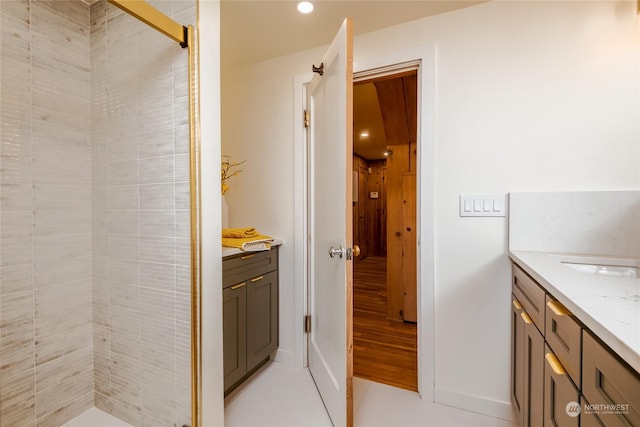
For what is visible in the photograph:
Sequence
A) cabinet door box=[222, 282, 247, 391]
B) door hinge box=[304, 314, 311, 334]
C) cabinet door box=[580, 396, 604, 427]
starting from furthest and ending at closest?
door hinge box=[304, 314, 311, 334] → cabinet door box=[222, 282, 247, 391] → cabinet door box=[580, 396, 604, 427]

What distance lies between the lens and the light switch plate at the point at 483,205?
4.87 feet

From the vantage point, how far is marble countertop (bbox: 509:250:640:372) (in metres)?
0.52

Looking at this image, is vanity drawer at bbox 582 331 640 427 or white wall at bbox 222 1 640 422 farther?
white wall at bbox 222 1 640 422

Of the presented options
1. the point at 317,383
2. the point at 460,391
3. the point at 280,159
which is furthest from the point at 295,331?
the point at 280,159

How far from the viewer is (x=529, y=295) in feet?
3.75

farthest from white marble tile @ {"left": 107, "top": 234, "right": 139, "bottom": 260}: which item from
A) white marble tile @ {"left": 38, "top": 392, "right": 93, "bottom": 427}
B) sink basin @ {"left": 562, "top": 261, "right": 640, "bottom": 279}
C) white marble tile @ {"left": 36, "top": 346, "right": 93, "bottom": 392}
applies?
sink basin @ {"left": 562, "top": 261, "right": 640, "bottom": 279}

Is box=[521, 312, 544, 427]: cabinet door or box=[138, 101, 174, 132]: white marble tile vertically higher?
box=[138, 101, 174, 132]: white marble tile

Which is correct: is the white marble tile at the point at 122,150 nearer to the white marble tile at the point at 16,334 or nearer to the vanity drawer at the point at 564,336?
the white marble tile at the point at 16,334

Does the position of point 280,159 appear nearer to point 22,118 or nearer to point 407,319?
point 22,118

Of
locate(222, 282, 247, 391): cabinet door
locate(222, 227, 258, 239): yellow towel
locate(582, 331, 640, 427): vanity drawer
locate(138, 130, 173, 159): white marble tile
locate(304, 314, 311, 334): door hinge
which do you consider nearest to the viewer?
locate(582, 331, 640, 427): vanity drawer

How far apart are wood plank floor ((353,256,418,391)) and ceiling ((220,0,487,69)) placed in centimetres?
228

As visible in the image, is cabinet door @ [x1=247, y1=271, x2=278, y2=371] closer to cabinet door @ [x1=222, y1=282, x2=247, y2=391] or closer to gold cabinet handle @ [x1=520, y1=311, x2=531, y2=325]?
cabinet door @ [x1=222, y1=282, x2=247, y2=391]

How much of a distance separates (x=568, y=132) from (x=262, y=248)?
5.90ft

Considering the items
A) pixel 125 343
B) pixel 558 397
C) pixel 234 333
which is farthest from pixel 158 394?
pixel 558 397
